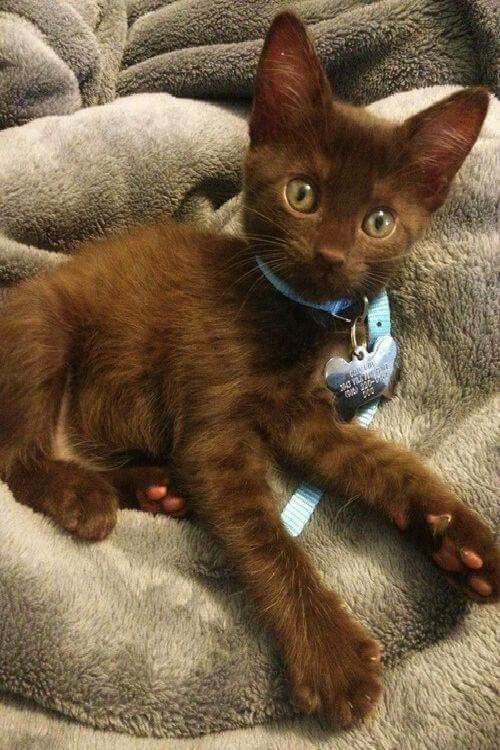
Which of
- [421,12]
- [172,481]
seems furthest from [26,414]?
[421,12]

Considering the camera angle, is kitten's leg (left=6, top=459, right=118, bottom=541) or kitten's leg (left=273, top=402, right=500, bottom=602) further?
kitten's leg (left=6, top=459, right=118, bottom=541)

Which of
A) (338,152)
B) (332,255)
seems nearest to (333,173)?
(338,152)

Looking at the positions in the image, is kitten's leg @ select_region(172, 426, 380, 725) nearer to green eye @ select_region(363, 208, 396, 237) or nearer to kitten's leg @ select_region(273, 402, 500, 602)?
kitten's leg @ select_region(273, 402, 500, 602)

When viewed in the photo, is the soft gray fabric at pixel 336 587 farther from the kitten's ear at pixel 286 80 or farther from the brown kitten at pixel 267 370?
the kitten's ear at pixel 286 80

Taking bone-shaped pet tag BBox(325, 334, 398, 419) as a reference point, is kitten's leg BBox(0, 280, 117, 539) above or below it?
below

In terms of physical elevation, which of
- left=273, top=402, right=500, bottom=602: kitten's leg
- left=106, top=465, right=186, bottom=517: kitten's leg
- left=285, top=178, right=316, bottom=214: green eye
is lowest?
left=106, top=465, right=186, bottom=517: kitten's leg

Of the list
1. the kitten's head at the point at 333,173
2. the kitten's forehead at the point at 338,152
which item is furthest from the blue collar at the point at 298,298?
the kitten's forehead at the point at 338,152

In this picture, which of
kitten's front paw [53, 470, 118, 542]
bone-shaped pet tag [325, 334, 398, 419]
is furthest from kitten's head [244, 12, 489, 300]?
kitten's front paw [53, 470, 118, 542]
